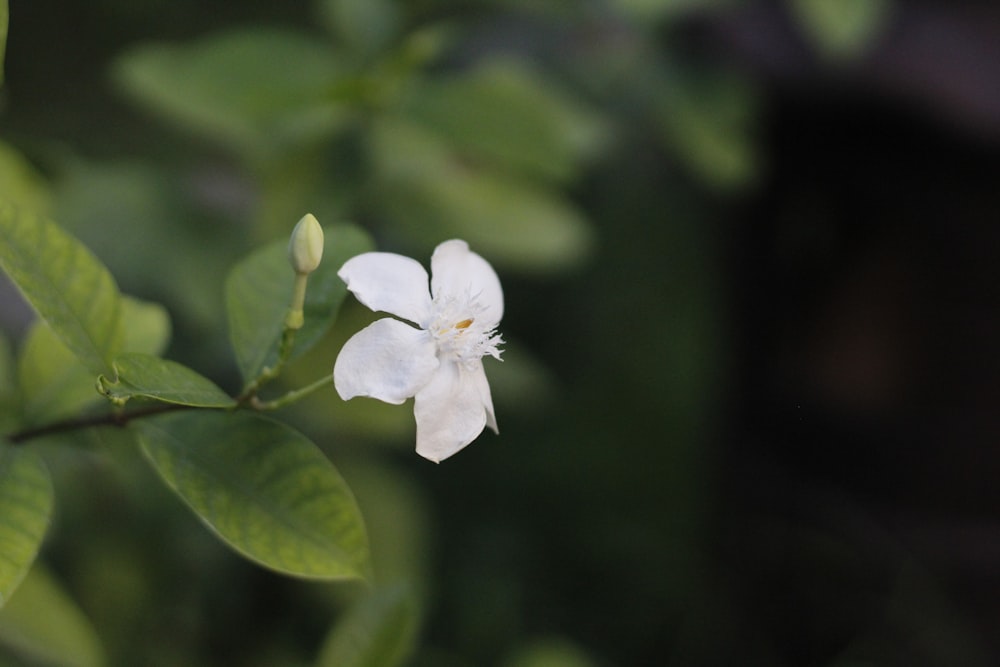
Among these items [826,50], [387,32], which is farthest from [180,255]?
[826,50]

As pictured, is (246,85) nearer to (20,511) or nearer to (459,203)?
(459,203)

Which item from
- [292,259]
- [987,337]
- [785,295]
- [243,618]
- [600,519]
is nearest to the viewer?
[292,259]

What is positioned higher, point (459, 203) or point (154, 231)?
point (459, 203)

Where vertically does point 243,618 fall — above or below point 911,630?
below

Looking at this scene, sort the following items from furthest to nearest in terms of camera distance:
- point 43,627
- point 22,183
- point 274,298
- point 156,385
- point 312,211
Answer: point 312,211
point 22,183
point 43,627
point 274,298
point 156,385

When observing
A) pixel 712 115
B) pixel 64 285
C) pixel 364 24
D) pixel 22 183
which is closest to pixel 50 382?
pixel 64 285

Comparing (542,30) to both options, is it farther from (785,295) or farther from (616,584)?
(616,584)

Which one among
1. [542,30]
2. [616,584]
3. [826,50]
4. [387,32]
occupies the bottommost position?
[616,584]
